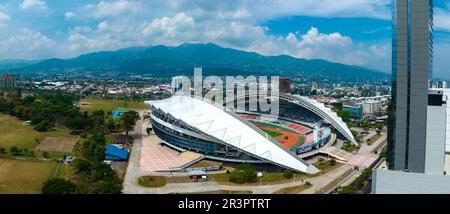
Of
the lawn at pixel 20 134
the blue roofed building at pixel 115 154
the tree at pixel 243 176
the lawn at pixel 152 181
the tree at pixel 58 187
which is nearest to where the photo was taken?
the tree at pixel 58 187

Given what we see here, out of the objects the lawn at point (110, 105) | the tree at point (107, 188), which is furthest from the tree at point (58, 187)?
the lawn at point (110, 105)

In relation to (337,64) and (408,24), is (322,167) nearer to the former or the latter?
(408,24)

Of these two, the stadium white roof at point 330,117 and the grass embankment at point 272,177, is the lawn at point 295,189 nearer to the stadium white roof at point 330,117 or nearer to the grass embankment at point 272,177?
the grass embankment at point 272,177

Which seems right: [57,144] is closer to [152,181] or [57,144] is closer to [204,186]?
[152,181]

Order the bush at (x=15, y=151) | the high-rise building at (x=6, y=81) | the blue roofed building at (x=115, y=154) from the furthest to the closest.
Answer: the high-rise building at (x=6, y=81), the bush at (x=15, y=151), the blue roofed building at (x=115, y=154)

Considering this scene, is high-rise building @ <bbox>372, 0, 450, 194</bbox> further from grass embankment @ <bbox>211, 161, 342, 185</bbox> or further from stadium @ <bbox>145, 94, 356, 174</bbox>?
stadium @ <bbox>145, 94, 356, 174</bbox>

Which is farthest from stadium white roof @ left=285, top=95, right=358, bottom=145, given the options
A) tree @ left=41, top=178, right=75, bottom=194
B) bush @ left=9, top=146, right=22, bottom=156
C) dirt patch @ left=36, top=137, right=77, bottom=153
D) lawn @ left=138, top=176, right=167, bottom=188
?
bush @ left=9, top=146, right=22, bottom=156
